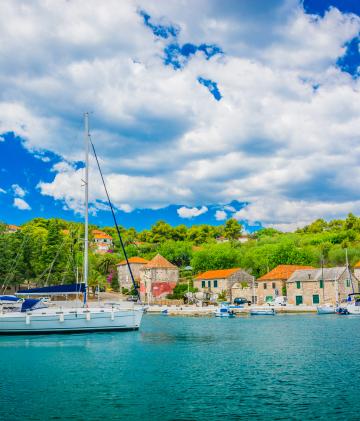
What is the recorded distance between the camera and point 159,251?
127 m

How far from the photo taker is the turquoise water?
1689 centimetres

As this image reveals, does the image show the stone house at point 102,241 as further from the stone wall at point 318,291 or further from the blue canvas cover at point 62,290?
the blue canvas cover at point 62,290

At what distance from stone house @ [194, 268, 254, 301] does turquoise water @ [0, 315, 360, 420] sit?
50.7 metres

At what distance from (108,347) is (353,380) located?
18.0 meters

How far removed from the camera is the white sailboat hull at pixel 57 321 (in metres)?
41.0

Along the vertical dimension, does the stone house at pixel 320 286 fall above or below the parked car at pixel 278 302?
above

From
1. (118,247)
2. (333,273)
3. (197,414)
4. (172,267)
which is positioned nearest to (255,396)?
(197,414)

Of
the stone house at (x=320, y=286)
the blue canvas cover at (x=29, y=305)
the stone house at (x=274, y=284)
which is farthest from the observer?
the stone house at (x=274, y=284)

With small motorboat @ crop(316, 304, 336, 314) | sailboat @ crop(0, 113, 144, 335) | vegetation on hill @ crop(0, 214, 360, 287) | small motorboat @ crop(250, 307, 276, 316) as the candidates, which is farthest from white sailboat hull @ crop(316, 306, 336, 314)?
sailboat @ crop(0, 113, 144, 335)

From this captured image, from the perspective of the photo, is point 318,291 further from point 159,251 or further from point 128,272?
point 159,251

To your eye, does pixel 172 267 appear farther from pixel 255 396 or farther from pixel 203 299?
pixel 255 396

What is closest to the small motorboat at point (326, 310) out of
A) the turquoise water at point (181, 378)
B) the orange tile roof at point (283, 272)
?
the orange tile roof at point (283, 272)

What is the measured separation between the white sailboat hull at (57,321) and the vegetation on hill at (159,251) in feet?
48.7

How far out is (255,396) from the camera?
18828 millimetres
